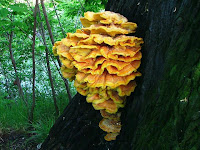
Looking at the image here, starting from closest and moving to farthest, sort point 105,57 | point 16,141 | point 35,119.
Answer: point 105,57, point 16,141, point 35,119

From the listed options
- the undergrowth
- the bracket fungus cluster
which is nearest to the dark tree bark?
the bracket fungus cluster

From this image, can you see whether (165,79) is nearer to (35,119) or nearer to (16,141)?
(16,141)

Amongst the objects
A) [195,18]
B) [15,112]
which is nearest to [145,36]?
[195,18]

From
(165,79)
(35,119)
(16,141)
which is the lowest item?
(16,141)

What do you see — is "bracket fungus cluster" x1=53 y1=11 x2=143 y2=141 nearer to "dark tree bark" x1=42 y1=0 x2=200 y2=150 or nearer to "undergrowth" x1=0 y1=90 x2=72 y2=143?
"dark tree bark" x1=42 y1=0 x2=200 y2=150

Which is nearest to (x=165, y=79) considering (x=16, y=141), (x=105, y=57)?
(x=105, y=57)
